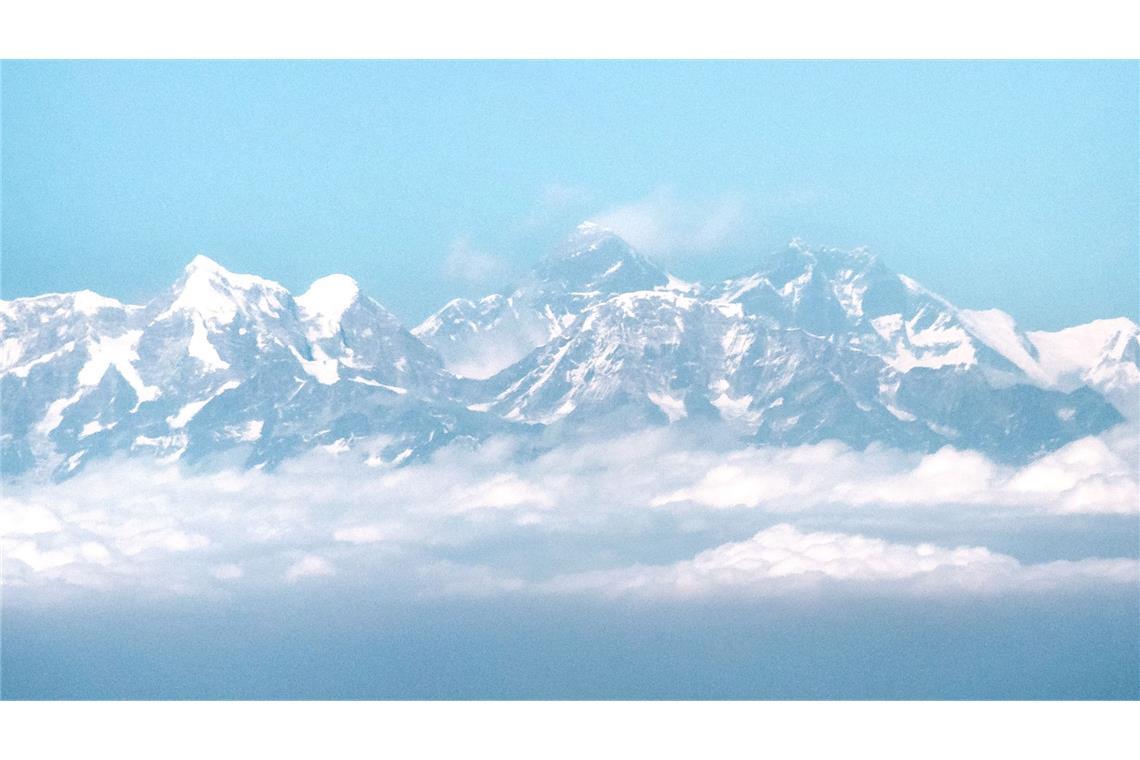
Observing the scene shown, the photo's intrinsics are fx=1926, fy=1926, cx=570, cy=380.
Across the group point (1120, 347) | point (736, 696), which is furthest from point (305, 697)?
point (1120, 347)

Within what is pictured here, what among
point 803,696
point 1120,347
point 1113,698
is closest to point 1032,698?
point 1113,698

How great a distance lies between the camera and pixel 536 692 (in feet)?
633

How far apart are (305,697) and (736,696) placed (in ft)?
142

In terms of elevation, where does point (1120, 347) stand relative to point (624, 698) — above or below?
above

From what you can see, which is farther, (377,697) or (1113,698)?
(377,697)

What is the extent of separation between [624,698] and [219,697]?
40.1 metres

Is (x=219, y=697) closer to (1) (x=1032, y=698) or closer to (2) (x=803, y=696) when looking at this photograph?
(2) (x=803, y=696)

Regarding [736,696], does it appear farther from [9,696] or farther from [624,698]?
[9,696]

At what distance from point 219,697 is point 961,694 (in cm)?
7303

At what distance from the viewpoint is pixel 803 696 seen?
186m

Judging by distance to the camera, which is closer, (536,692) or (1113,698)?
(1113,698)

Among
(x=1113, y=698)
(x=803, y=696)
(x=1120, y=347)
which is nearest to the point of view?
(x=1113, y=698)

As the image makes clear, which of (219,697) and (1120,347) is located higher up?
(1120,347)

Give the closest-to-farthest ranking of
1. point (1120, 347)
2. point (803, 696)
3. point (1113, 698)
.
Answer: point (1113, 698) → point (803, 696) → point (1120, 347)
